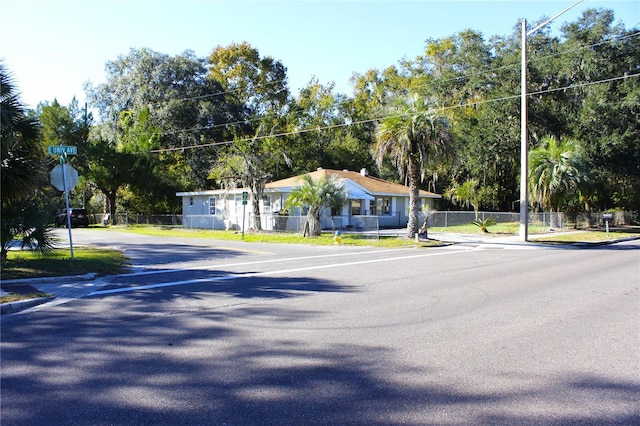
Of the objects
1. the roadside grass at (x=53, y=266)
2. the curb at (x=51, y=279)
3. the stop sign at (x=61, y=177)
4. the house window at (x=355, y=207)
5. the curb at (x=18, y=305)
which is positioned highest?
the stop sign at (x=61, y=177)

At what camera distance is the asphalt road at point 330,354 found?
14.4 feet

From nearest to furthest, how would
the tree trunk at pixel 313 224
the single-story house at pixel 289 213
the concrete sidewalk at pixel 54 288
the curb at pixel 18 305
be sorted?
the curb at pixel 18 305 < the concrete sidewalk at pixel 54 288 < the tree trunk at pixel 313 224 < the single-story house at pixel 289 213

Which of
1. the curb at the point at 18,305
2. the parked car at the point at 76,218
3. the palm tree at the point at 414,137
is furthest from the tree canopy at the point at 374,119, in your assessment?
the curb at the point at 18,305

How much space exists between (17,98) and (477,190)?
132ft

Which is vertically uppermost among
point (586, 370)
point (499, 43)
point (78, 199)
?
point (499, 43)

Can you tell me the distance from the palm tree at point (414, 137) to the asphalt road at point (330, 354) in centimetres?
1259

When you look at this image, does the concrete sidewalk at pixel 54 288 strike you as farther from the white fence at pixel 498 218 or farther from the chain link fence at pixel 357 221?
the white fence at pixel 498 218

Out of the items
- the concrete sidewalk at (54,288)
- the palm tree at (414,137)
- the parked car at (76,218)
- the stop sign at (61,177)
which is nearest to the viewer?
the concrete sidewalk at (54,288)

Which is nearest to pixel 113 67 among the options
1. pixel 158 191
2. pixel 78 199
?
pixel 78 199

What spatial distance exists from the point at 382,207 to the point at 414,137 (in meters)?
15.8

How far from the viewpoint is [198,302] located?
365 inches

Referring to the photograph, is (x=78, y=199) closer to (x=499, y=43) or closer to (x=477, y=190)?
(x=477, y=190)

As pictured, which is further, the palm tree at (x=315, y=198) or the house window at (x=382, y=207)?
the house window at (x=382, y=207)

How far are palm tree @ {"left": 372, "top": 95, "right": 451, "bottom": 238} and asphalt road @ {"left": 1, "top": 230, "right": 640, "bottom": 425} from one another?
12589mm
